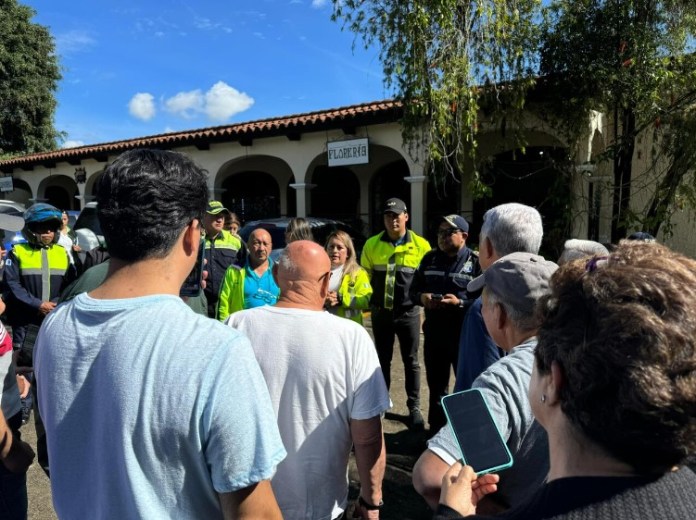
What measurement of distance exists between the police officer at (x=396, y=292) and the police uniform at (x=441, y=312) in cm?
28

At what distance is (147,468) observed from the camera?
3.17 feet

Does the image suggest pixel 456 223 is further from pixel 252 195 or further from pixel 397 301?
pixel 252 195

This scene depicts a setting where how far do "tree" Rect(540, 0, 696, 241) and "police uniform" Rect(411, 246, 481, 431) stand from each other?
14.0 ft

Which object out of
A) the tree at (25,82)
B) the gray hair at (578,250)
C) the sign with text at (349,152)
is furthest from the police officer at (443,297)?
the tree at (25,82)

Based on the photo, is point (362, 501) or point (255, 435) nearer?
→ point (255, 435)

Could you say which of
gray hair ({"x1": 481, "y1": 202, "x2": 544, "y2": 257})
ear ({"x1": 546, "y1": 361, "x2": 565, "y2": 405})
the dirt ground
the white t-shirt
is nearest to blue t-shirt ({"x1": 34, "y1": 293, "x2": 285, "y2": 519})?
ear ({"x1": 546, "y1": 361, "x2": 565, "y2": 405})

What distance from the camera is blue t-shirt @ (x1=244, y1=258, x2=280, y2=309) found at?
3.65 metres

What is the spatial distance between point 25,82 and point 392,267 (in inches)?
885

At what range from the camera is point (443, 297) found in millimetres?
A: 3600

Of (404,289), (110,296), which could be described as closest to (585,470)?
(110,296)

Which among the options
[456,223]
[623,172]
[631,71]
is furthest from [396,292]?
[623,172]

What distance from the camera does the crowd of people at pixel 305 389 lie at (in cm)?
73

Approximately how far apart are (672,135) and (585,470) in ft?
23.1

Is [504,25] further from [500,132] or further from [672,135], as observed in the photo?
[672,135]
